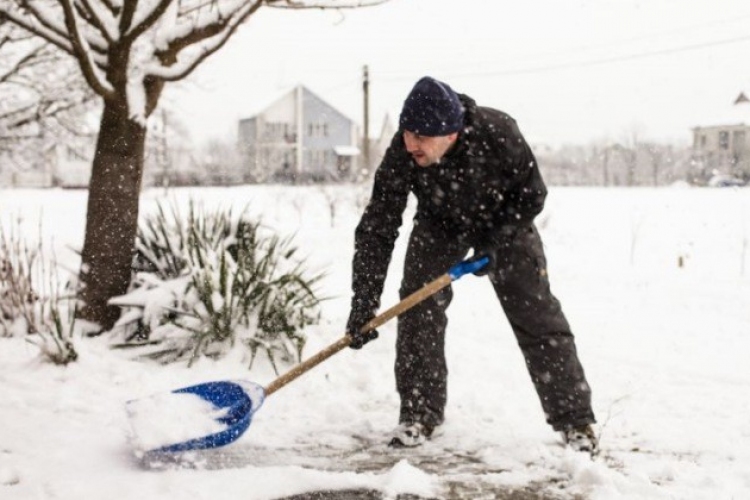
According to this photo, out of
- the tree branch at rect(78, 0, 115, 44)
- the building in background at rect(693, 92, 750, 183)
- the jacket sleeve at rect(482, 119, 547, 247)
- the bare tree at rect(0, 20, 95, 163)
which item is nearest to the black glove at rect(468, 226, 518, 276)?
the jacket sleeve at rect(482, 119, 547, 247)

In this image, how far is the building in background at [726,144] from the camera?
149 feet

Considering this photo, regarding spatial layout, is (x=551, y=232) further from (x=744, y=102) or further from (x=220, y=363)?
(x=744, y=102)

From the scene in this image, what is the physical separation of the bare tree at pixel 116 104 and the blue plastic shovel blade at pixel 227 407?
5.63 ft

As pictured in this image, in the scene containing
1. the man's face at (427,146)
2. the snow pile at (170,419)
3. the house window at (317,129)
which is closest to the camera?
the snow pile at (170,419)

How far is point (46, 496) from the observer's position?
2395 millimetres

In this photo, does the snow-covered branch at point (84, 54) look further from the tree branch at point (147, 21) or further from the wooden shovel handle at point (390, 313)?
the wooden shovel handle at point (390, 313)

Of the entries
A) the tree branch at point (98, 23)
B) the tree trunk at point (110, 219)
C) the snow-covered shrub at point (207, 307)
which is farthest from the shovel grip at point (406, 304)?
the tree branch at point (98, 23)

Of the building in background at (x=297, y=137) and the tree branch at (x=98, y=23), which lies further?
the building in background at (x=297, y=137)

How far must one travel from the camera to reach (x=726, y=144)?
54.8m

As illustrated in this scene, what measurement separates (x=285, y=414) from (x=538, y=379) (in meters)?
1.32

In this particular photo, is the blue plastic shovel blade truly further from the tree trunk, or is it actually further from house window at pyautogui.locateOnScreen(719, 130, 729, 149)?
house window at pyautogui.locateOnScreen(719, 130, 729, 149)

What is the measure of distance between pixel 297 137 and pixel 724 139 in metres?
32.8

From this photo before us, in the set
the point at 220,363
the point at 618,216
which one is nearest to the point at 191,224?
the point at 220,363

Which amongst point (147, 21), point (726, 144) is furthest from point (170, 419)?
point (726, 144)
